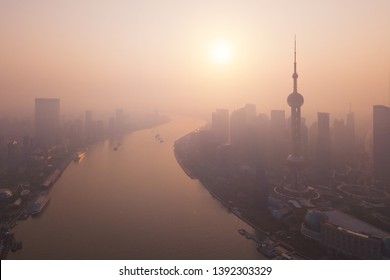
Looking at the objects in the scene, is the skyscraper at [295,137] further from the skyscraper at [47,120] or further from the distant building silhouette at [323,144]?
the skyscraper at [47,120]

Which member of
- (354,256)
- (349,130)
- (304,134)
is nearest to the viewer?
(354,256)

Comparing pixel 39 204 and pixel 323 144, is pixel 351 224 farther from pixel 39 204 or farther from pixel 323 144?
pixel 323 144

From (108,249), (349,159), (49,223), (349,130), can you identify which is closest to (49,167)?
(49,223)

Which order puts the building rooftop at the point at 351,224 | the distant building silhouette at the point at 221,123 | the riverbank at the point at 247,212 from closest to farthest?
the riverbank at the point at 247,212, the building rooftop at the point at 351,224, the distant building silhouette at the point at 221,123

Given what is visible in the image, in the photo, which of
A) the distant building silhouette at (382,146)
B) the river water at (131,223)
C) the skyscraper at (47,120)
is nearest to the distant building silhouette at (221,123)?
the river water at (131,223)

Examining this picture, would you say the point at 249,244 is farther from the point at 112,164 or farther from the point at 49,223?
the point at 112,164

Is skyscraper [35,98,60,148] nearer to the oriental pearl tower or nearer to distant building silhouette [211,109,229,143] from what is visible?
distant building silhouette [211,109,229,143]

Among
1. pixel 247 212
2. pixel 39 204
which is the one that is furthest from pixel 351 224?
pixel 39 204
